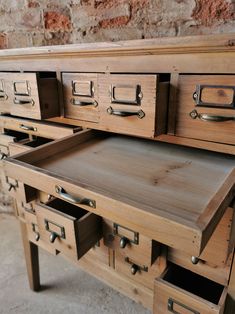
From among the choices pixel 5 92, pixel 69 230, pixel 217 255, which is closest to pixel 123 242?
pixel 69 230

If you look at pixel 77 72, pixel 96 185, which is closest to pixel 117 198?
pixel 96 185

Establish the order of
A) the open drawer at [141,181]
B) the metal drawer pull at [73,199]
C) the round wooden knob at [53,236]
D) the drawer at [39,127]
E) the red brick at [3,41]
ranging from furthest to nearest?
the red brick at [3,41] < the drawer at [39,127] < the round wooden knob at [53,236] < the metal drawer pull at [73,199] < the open drawer at [141,181]

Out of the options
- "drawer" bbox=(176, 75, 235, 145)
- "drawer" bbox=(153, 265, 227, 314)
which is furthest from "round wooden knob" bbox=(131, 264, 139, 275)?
"drawer" bbox=(176, 75, 235, 145)

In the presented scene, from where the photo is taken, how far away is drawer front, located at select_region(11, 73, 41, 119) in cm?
97

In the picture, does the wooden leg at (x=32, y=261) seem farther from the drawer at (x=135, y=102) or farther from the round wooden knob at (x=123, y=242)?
the drawer at (x=135, y=102)

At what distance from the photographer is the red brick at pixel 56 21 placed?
1376 millimetres

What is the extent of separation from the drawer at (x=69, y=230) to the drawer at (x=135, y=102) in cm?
31

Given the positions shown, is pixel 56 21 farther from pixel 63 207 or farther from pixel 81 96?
pixel 63 207

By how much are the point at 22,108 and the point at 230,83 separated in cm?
79

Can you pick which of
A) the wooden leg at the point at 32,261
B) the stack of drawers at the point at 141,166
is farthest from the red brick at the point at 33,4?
the wooden leg at the point at 32,261

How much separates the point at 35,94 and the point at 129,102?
410 millimetres

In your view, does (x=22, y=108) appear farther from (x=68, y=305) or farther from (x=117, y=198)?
(x=68, y=305)

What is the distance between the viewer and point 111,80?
2.62ft

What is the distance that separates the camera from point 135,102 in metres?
0.76
